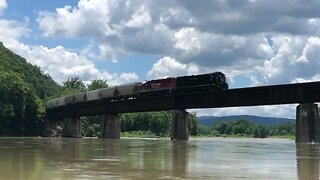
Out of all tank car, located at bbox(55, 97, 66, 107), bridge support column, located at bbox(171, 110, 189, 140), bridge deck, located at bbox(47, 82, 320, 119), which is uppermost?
tank car, located at bbox(55, 97, 66, 107)

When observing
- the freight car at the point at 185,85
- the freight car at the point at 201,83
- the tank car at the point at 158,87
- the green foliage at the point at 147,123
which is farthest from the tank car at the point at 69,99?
the green foliage at the point at 147,123

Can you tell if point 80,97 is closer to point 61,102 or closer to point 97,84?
point 61,102

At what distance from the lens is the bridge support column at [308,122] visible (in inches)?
2514

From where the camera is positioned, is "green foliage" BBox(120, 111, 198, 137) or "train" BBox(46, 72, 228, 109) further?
"green foliage" BBox(120, 111, 198, 137)

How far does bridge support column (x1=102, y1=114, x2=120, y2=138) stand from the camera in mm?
97375

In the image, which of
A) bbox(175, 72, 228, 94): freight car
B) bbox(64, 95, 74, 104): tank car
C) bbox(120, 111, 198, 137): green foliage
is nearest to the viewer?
bbox(175, 72, 228, 94): freight car

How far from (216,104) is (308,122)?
14.7 m

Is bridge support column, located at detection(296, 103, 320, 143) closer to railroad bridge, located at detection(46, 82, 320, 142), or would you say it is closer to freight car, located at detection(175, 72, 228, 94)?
railroad bridge, located at detection(46, 82, 320, 142)

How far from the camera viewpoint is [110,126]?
3883 inches

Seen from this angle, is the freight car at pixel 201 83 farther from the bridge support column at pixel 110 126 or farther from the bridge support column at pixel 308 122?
the bridge support column at pixel 110 126

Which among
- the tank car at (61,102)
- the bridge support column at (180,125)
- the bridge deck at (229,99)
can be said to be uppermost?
the tank car at (61,102)

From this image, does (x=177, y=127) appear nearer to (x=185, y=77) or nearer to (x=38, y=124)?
(x=185, y=77)

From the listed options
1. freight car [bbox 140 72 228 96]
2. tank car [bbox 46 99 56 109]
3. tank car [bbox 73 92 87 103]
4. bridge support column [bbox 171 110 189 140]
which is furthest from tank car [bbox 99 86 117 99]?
tank car [bbox 46 99 56 109]

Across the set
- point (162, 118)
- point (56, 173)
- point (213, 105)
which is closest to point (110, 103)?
point (213, 105)
